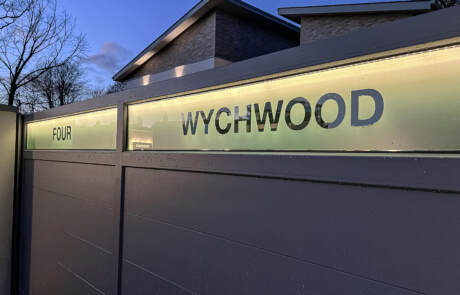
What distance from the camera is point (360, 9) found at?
759 cm

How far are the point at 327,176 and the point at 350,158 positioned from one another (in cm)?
13

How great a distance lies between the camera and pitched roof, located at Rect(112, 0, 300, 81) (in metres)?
9.91

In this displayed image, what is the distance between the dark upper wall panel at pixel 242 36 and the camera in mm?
10312

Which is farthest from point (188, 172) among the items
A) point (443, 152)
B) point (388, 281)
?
point (443, 152)

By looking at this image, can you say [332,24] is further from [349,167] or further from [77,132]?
[349,167]

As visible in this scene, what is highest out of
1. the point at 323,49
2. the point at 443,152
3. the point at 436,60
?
the point at 323,49

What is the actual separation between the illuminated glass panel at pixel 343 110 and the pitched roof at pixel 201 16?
8.76 m

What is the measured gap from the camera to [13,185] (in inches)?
175

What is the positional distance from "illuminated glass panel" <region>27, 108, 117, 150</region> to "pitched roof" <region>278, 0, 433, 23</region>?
22.2 feet

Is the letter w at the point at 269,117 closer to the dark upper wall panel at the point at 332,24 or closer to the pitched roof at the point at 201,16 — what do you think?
the dark upper wall panel at the point at 332,24

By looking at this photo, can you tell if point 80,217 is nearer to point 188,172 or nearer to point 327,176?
point 188,172

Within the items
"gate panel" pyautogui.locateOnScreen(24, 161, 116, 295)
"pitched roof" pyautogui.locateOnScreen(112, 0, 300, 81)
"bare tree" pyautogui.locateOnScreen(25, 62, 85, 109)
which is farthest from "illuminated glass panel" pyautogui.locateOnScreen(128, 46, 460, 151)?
"bare tree" pyautogui.locateOnScreen(25, 62, 85, 109)

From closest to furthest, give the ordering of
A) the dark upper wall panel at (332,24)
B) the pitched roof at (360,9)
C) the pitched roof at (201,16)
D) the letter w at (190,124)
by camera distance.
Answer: the letter w at (190,124), the pitched roof at (360,9), the dark upper wall panel at (332,24), the pitched roof at (201,16)

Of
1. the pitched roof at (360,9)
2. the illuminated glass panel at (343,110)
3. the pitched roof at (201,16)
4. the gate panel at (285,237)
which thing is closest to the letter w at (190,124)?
the illuminated glass panel at (343,110)
